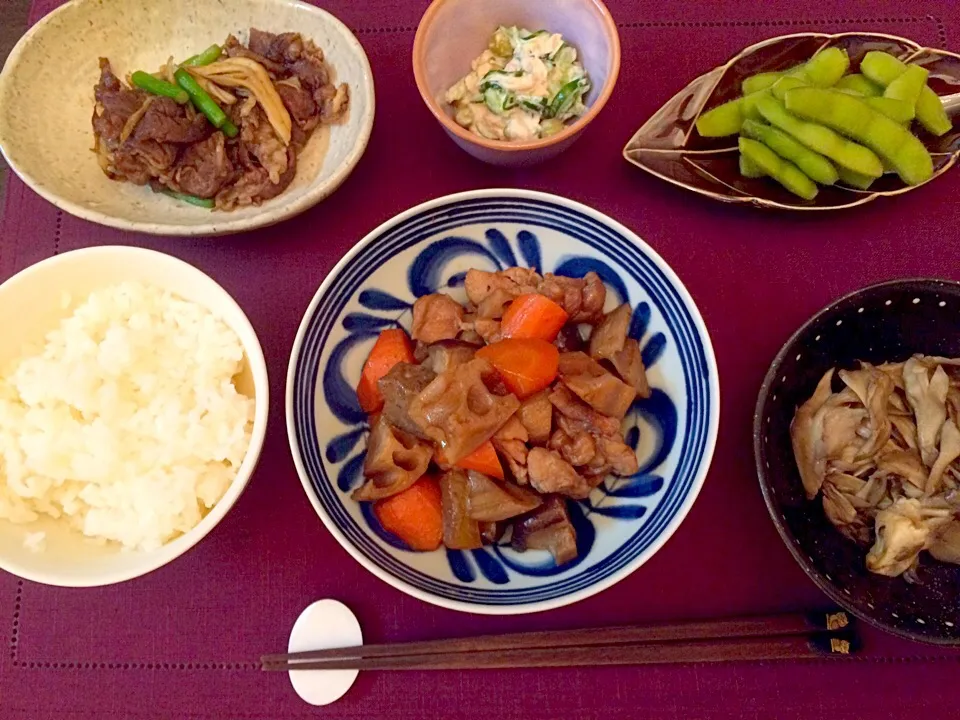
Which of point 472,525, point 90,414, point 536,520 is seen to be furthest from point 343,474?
point 90,414

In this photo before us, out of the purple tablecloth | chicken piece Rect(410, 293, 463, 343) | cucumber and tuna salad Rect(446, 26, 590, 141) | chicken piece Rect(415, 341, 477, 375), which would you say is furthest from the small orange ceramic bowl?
chicken piece Rect(415, 341, 477, 375)

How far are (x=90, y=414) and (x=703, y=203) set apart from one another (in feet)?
5.87

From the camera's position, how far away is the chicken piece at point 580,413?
1647mm

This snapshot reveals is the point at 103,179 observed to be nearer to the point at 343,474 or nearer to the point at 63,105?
the point at 63,105

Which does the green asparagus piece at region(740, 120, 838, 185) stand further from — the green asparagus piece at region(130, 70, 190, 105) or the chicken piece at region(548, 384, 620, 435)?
the green asparagus piece at region(130, 70, 190, 105)

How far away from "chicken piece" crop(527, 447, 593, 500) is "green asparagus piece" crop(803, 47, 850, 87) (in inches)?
52.7

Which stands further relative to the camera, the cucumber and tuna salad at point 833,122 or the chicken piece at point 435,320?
the cucumber and tuna salad at point 833,122

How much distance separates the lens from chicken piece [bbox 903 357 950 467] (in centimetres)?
164

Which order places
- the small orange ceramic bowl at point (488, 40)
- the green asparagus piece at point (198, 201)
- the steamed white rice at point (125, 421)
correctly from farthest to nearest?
the green asparagus piece at point (198, 201) < the small orange ceramic bowl at point (488, 40) < the steamed white rice at point (125, 421)

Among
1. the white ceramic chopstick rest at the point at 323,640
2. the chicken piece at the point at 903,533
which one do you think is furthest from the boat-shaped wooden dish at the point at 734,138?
the white ceramic chopstick rest at the point at 323,640

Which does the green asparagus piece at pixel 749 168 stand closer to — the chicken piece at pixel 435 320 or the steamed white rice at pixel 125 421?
the chicken piece at pixel 435 320

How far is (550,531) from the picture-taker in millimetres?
1616

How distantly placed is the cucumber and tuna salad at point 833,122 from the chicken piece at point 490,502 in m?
1.19

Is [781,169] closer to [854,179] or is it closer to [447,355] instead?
[854,179]
